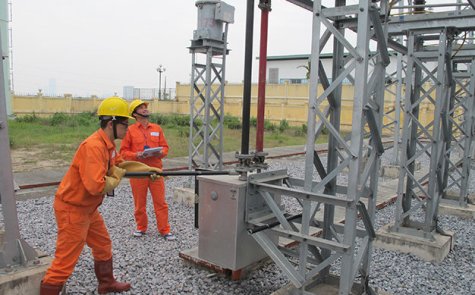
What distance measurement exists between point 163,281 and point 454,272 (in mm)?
4027

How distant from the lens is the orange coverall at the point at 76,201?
12.4 feet

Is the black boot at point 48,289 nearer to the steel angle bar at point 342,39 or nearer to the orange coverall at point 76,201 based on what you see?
the orange coverall at point 76,201

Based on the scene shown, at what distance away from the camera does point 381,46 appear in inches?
154

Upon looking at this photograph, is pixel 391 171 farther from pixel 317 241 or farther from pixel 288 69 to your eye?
pixel 288 69

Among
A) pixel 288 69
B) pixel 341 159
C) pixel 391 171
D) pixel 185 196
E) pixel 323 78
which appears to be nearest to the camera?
pixel 341 159

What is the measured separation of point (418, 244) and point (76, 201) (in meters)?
5.04

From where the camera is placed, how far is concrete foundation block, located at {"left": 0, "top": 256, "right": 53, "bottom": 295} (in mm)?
3885

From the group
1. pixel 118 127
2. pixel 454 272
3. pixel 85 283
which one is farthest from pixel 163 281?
pixel 454 272

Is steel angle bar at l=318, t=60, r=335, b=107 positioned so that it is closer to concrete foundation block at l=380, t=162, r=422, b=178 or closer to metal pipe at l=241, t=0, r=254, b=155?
metal pipe at l=241, t=0, r=254, b=155

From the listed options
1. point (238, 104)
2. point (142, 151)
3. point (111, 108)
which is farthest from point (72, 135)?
point (238, 104)

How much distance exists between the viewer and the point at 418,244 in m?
6.28

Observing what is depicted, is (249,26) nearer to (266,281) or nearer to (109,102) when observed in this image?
(109,102)

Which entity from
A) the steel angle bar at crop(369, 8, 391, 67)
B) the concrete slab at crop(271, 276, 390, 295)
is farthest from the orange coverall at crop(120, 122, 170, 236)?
the steel angle bar at crop(369, 8, 391, 67)

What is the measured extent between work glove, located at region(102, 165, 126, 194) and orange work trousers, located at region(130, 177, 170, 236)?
79.1 inches
